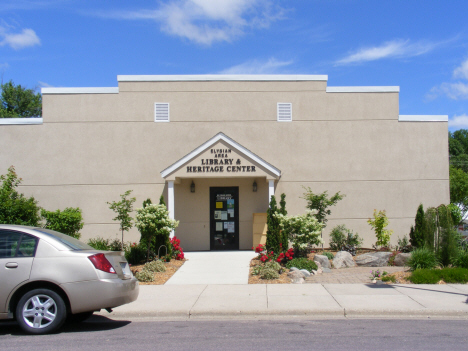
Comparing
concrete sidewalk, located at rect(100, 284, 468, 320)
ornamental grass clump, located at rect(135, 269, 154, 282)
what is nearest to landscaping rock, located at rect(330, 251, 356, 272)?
concrete sidewalk, located at rect(100, 284, 468, 320)

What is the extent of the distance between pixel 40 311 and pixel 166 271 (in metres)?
6.15

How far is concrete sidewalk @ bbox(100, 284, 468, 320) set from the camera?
26.3ft

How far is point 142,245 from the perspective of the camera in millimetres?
13867

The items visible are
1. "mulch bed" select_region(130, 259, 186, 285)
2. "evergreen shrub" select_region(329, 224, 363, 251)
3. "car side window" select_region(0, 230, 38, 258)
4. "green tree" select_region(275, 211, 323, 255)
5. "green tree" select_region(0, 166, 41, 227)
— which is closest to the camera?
"car side window" select_region(0, 230, 38, 258)

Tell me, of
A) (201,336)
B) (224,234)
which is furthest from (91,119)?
(201,336)

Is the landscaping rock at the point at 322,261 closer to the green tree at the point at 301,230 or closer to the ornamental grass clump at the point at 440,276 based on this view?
the green tree at the point at 301,230

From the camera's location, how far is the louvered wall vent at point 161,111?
54.1 feet

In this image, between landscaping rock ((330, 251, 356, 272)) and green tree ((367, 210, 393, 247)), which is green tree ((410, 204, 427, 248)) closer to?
green tree ((367, 210, 393, 247))

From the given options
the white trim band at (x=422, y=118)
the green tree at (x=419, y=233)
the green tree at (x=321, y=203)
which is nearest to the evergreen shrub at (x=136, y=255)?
the green tree at (x=321, y=203)

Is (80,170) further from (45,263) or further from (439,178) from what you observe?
(439,178)

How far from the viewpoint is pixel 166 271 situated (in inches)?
488

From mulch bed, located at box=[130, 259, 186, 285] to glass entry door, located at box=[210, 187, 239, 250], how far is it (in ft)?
8.32

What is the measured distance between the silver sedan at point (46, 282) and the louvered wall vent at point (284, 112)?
37.0 feet

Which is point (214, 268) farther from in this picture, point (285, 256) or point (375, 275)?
point (375, 275)
